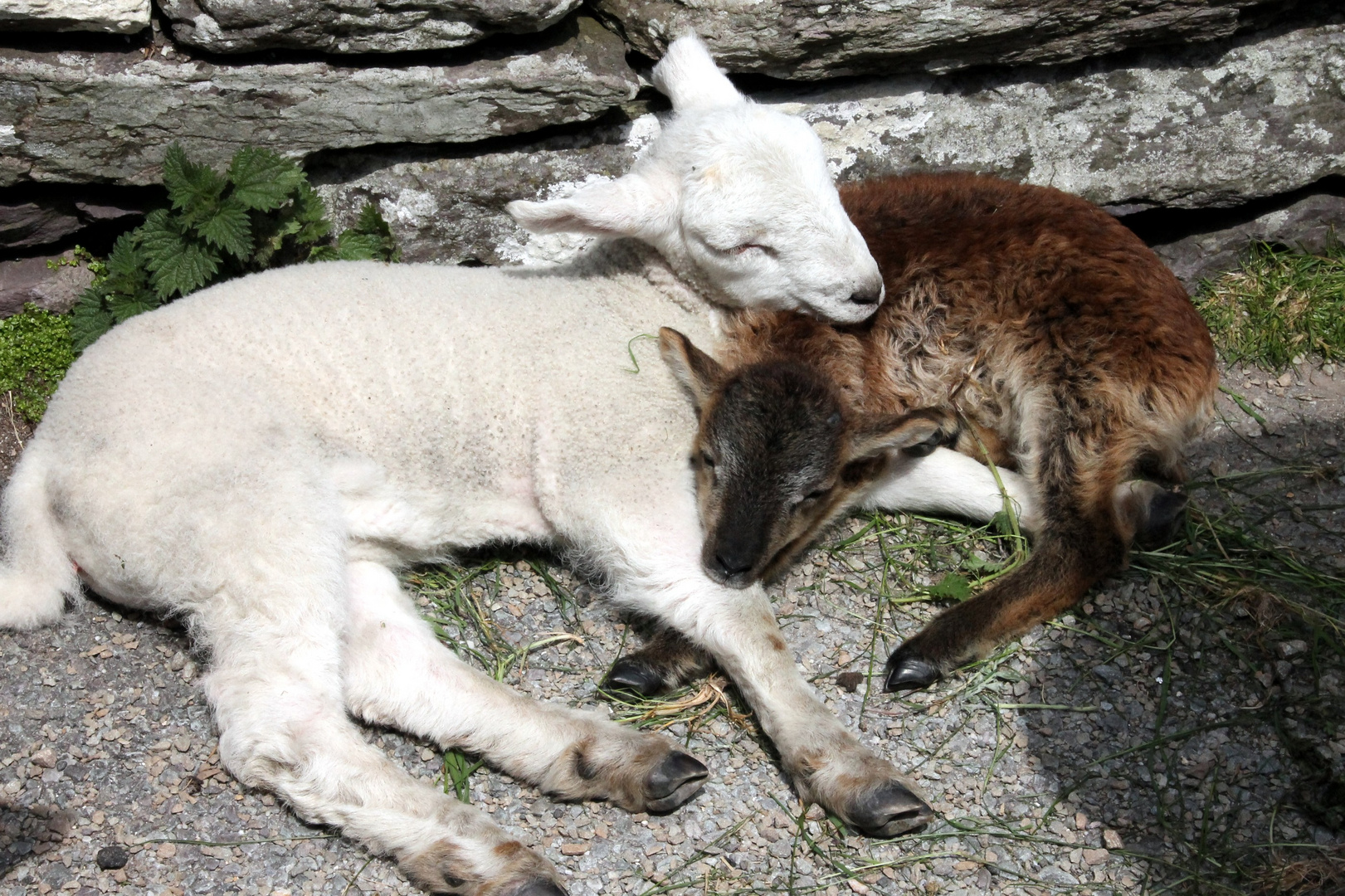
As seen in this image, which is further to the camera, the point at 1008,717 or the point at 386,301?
the point at 386,301

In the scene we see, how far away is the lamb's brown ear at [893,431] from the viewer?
4320 mm

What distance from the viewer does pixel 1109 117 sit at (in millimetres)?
5645

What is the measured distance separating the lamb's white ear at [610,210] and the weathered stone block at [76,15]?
1.81m

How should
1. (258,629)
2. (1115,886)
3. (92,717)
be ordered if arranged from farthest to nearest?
(92,717) → (258,629) → (1115,886)

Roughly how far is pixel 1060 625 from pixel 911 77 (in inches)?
114

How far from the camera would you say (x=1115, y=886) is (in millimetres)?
3480

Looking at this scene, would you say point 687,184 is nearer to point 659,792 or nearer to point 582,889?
point 659,792

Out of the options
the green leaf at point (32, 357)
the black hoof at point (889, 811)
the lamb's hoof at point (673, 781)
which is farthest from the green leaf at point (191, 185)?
the black hoof at point (889, 811)

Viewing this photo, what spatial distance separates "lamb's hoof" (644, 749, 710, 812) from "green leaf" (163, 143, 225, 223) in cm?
317

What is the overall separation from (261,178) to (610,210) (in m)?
1.66

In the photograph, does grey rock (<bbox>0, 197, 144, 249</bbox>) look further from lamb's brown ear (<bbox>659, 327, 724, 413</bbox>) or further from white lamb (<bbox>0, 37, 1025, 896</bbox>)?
lamb's brown ear (<bbox>659, 327, 724, 413</bbox>)

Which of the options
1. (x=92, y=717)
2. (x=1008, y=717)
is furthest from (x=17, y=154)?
(x=1008, y=717)

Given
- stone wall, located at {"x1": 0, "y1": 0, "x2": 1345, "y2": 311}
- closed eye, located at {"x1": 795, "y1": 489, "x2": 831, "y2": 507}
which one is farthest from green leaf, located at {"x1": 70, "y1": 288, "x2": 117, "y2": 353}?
closed eye, located at {"x1": 795, "y1": 489, "x2": 831, "y2": 507}

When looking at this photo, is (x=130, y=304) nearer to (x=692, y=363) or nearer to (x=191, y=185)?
(x=191, y=185)
